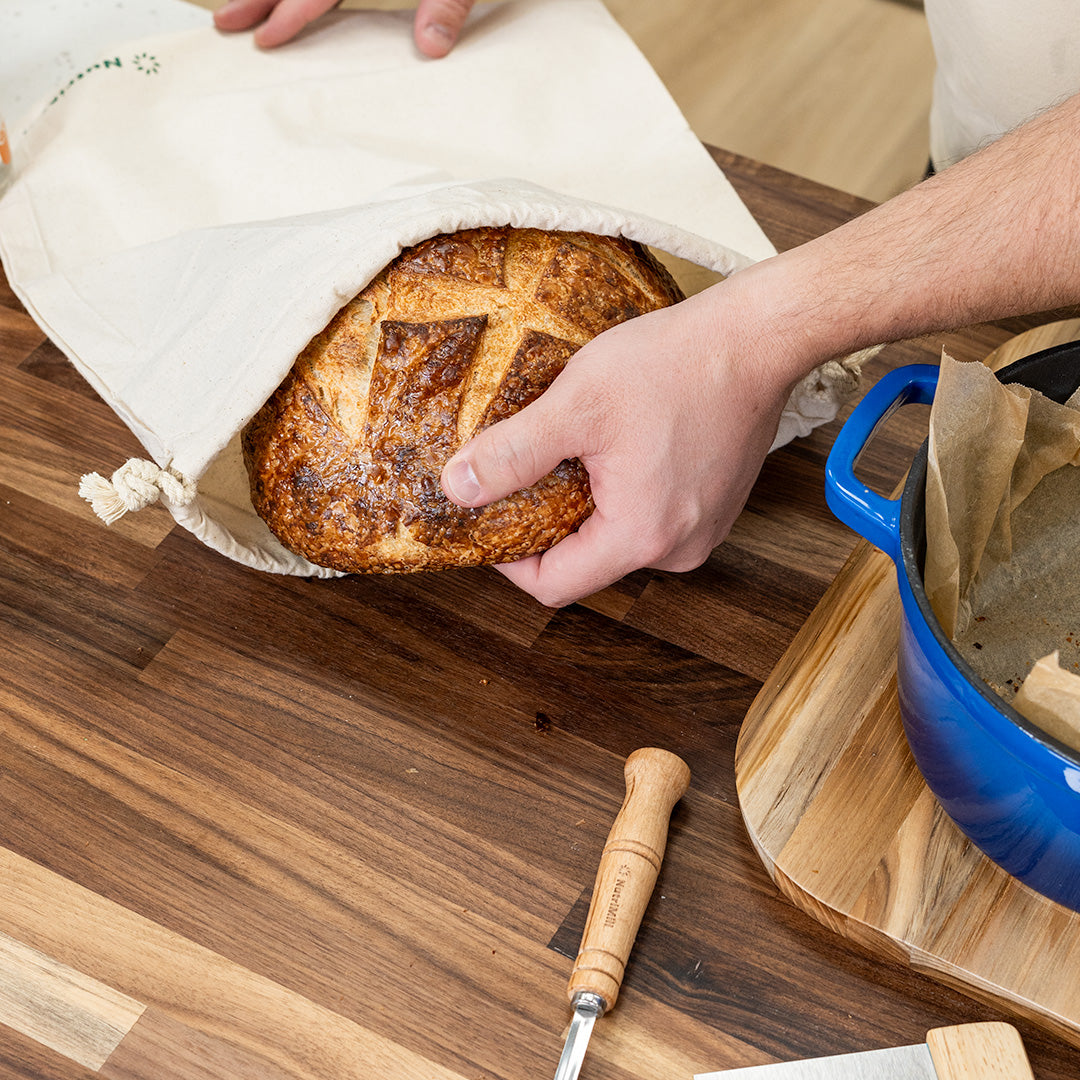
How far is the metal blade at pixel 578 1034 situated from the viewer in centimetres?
71

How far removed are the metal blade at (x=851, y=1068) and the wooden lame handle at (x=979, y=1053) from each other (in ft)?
0.04

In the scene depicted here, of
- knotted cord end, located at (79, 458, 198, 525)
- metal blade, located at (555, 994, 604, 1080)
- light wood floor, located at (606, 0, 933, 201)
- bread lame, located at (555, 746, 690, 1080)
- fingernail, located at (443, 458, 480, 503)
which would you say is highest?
knotted cord end, located at (79, 458, 198, 525)

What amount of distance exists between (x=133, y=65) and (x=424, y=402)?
0.70 meters

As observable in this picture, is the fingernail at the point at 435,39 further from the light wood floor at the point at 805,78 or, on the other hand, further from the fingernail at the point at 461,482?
the light wood floor at the point at 805,78

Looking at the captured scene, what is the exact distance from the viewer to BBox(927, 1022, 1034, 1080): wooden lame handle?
0.69 metres

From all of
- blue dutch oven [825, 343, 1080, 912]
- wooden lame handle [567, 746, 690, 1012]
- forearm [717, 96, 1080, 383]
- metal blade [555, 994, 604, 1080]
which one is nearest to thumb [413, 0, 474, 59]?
forearm [717, 96, 1080, 383]

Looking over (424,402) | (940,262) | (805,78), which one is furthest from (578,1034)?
(805,78)

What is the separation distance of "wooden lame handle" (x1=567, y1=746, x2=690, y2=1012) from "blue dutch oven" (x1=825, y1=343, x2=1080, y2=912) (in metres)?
0.17

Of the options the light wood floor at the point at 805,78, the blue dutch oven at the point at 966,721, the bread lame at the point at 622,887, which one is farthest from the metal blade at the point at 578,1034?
the light wood floor at the point at 805,78

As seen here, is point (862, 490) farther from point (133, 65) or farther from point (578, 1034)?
point (133, 65)

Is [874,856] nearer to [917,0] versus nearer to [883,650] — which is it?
[883,650]

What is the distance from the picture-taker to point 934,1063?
69 cm

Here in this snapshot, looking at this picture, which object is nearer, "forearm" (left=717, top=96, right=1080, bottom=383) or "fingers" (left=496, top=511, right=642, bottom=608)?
"forearm" (left=717, top=96, right=1080, bottom=383)

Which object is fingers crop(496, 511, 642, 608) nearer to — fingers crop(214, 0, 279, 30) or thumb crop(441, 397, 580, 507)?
thumb crop(441, 397, 580, 507)
